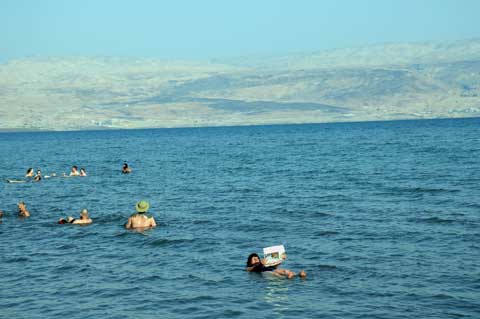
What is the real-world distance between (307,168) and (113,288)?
47.0m

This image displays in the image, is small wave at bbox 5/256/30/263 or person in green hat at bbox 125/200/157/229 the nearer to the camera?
small wave at bbox 5/256/30/263

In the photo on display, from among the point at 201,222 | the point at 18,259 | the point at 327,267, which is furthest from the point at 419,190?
the point at 18,259

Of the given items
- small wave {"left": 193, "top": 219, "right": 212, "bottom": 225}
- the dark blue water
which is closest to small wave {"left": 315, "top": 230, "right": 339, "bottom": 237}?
the dark blue water

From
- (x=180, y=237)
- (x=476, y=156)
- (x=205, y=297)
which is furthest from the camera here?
(x=476, y=156)

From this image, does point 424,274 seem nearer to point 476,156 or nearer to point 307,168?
point 307,168

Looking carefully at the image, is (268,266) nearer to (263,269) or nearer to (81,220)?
(263,269)

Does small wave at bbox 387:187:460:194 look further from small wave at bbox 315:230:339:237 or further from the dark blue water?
small wave at bbox 315:230:339:237

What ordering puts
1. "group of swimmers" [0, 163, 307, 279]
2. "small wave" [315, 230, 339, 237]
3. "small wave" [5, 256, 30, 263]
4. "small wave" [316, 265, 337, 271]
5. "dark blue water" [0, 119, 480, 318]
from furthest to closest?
1. "small wave" [315, 230, 339, 237]
2. "small wave" [5, 256, 30, 263]
3. "small wave" [316, 265, 337, 271]
4. "group of swimmers" [0, 163, 307, 279]
5. "dark blue water" [0, 119, 480, 318]

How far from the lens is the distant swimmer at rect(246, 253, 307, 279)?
2405 centimetres

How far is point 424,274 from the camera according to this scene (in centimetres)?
2377

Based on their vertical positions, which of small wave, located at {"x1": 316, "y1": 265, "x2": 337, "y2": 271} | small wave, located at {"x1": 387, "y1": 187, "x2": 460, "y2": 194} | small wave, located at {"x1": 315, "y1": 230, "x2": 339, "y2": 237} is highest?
small wave, located at {"x1": 387, "y1": 187, "x2": 460, "y2": 194}

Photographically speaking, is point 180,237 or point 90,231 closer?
point 180,237

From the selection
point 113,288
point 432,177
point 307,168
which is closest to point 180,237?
point 113,288

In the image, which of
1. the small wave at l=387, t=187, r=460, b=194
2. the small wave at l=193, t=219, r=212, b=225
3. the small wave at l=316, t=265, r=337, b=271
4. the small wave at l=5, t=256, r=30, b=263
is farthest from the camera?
the small wave at l=387, t=187, r=460, b=194
